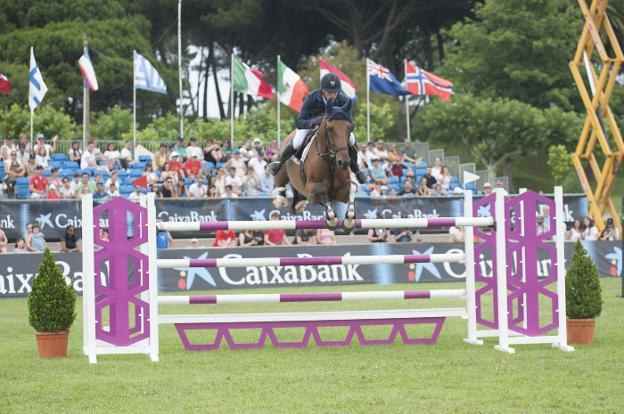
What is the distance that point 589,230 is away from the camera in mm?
25719

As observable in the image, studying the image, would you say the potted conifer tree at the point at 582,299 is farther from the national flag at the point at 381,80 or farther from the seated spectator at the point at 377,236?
the national flag at the point at 381,80

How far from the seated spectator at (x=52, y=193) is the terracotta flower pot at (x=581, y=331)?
579 inches

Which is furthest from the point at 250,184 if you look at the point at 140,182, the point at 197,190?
Answer: the point at 140,182

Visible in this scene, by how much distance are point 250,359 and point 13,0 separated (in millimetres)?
43694

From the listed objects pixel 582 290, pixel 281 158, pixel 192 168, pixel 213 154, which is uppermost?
pixel 213 154

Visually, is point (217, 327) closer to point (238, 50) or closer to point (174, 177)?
point (174, 177)

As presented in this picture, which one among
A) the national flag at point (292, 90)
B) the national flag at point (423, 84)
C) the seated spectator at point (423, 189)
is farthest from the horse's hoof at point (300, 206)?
the national flag at point (423, 84)

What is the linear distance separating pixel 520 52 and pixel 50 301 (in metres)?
40.3

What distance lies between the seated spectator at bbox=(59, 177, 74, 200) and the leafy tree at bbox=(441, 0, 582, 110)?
27897mm

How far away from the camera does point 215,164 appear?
27781 mm

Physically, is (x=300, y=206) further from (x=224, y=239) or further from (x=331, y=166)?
(x=224, y=239)

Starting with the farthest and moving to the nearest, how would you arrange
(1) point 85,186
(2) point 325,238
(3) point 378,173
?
(3) point 378,173
(1) point 85,186
(2) point 325,238

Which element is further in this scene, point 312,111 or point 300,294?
point 312,111

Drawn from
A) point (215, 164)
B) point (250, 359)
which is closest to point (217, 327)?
point (250, 359)
